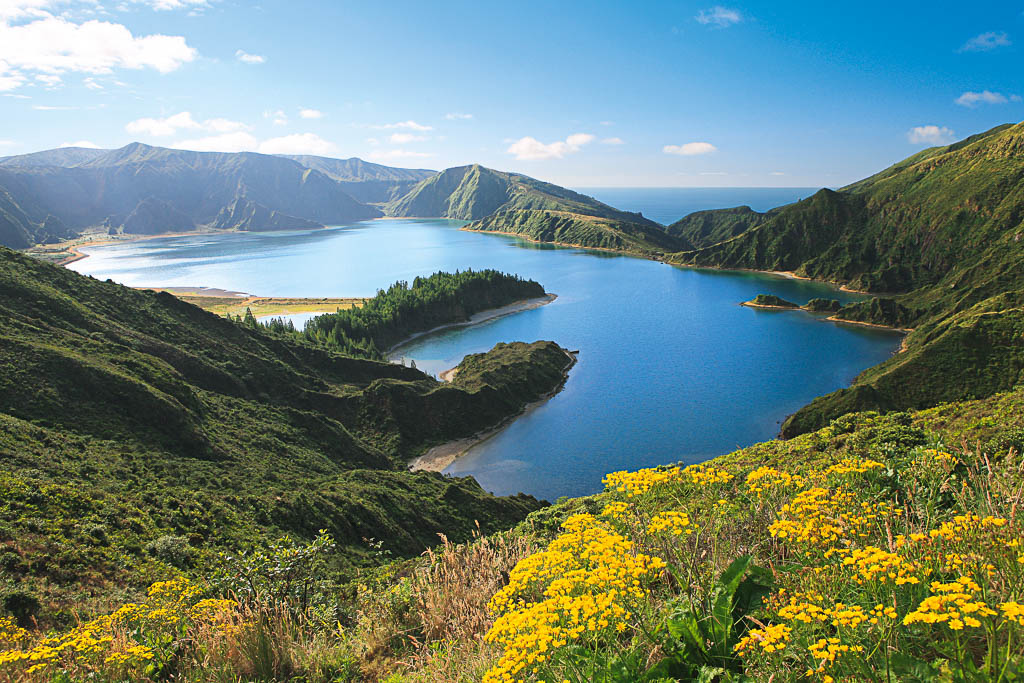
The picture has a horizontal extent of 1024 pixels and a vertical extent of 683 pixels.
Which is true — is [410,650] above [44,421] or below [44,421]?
above

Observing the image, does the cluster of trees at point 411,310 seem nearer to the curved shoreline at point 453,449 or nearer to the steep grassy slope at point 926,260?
the curved shoreline at point 453,449

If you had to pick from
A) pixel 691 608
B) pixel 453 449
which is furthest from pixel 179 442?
pixel 691 608

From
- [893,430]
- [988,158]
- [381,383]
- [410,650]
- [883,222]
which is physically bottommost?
[381,383]

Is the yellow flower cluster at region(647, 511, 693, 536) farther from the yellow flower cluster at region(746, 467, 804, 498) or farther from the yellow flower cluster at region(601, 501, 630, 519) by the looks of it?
the yellow flower cluster at region(746, 467, 804, 498)

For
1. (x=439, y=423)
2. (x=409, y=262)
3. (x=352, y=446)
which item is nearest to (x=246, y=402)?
(x=352, y=446)

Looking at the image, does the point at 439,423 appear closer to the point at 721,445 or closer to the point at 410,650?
the point at 721,445

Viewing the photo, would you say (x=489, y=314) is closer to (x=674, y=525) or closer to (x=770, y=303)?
(x=770, y=303)
